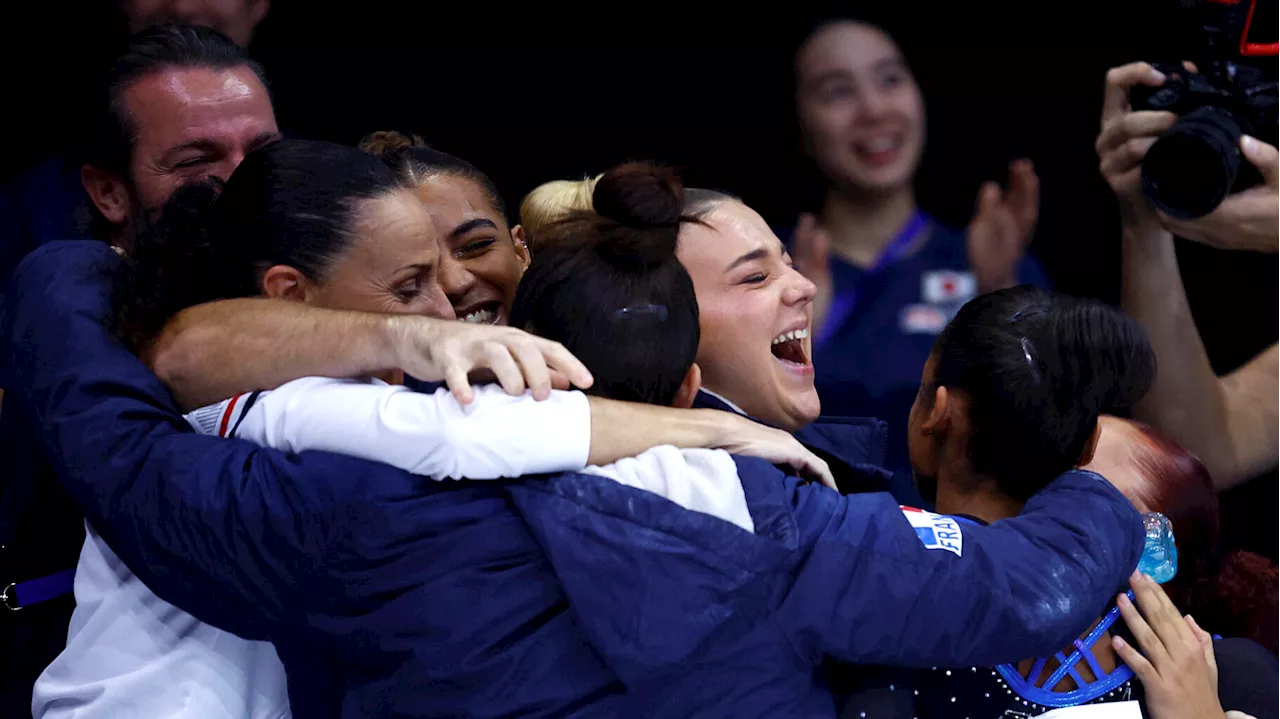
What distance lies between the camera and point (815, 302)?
2.66 meters

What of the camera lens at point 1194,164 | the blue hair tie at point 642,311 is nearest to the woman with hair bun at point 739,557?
the blue hair tie at point 642,311

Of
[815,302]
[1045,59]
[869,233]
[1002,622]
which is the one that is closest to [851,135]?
[869,233]

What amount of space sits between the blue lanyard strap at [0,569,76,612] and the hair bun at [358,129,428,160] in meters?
0.87

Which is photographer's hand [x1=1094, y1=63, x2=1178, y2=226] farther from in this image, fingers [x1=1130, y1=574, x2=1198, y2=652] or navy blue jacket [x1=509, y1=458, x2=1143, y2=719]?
navy blue jacket [x1=509, y1=458, x2=1143, y2=719]

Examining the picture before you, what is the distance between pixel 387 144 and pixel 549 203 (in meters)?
0.33

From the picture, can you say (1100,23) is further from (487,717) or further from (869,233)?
(487,717)

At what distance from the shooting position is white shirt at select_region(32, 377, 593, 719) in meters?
1.38

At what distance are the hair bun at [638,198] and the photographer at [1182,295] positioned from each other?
111cm

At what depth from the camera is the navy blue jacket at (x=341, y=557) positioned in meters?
1.40

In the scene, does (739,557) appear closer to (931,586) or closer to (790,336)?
(931,586)

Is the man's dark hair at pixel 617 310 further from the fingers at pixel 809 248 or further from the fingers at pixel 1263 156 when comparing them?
the fingers at pixel 1263 156

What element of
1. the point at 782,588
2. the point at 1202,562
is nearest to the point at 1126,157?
the point at 1202,562

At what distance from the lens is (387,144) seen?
7.73 feet

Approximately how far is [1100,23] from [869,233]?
32.1 inches
